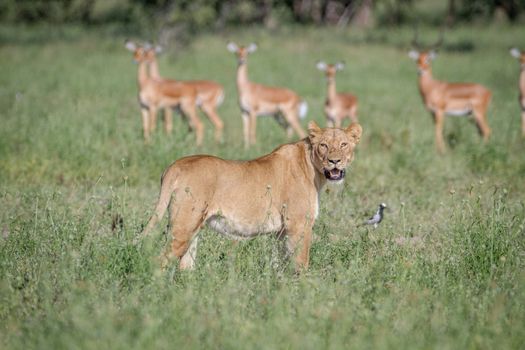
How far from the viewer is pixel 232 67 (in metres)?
23.6

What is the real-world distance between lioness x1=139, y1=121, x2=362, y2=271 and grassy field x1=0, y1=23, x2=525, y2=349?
18 centimetres

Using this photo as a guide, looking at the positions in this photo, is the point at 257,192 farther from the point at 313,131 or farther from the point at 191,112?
the point at 191,112

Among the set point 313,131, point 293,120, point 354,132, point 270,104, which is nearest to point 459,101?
point 293,120

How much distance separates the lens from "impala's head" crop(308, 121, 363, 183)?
614 cm

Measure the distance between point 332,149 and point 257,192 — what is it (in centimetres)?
64

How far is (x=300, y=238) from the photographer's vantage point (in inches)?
238

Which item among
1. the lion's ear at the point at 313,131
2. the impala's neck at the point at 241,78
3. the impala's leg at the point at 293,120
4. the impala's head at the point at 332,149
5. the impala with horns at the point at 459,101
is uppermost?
the lion's ear at the point at 313,131

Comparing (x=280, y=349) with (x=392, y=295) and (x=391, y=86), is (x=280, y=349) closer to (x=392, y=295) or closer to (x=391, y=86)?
(x=392, y=295)

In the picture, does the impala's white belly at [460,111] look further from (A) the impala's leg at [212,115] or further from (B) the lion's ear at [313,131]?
(B) the lion's ear at [313,131]

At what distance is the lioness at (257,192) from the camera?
5734mm

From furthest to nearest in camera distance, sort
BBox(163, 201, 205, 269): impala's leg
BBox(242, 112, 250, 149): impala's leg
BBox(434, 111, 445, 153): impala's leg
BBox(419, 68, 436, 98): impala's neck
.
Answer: BBox(419, 68, 436, 98): impala's neck
BBox(434, 111, 445, 153): impala's leg
BBox(242, 112, 250, 149): impala's leg
BBox(163, 201, 205, 269): impala's leg

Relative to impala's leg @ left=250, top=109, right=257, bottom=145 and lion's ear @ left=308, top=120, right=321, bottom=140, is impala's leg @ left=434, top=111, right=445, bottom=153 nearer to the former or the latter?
impala's leg @ left=250, top=109, right=257, bottom=145

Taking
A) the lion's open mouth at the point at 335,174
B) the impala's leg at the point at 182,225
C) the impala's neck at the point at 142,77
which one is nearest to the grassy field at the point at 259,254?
the impala's leg at the point at 182,225

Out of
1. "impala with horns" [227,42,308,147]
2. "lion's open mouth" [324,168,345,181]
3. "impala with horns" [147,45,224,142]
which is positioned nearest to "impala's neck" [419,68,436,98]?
"impala with horns" [227,42,308,147]
